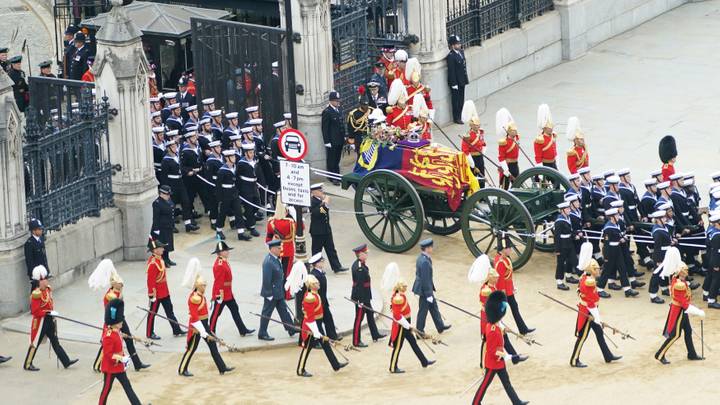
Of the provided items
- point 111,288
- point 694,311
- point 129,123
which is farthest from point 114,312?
point 694,311

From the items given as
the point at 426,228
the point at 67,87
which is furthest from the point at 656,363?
the point at 67,87

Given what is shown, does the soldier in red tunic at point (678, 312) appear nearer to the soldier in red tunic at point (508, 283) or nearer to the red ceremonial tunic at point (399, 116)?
the soldier in red tunic at point (508, 283)

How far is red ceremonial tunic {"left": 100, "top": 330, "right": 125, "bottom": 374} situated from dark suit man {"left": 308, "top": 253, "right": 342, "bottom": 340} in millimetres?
2942

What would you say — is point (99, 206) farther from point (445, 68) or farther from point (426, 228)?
point (445, 68)

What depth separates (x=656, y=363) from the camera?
76.8 feet

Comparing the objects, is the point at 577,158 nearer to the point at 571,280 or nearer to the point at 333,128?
the point at 571,280

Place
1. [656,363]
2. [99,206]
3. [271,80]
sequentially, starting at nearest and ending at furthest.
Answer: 1. [656,363]
2. [99,206]
3. [271,80]

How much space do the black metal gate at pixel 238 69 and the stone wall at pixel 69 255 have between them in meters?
4.23

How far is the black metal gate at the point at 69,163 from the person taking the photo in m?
26.2

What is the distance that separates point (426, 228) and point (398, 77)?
4466 millimetres

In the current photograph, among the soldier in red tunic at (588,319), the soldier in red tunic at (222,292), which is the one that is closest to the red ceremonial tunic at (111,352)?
the soldier in red tunic at (222,292)

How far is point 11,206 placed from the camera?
2538cm

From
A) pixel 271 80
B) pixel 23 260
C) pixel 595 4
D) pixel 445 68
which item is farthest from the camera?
pixel 595 4

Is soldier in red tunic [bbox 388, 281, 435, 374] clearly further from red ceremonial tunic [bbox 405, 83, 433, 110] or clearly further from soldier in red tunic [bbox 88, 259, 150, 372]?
red ceremonial tunic [bbox 405, 83, 433, 110]
